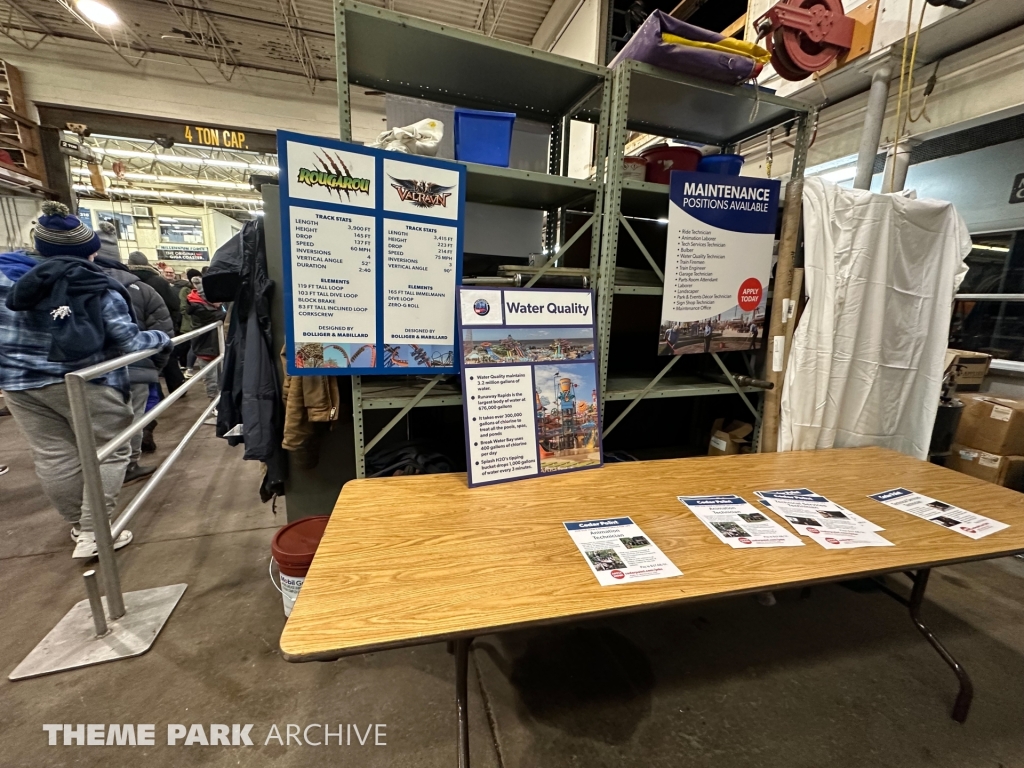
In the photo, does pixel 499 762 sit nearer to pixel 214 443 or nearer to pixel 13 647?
pixel 13 647

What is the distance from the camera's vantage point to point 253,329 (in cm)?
180

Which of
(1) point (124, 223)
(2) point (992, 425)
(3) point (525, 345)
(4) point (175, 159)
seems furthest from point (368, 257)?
(1) point (124, 223)

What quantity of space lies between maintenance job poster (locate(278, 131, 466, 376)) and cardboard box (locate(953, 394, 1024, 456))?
Answer: 131 inches

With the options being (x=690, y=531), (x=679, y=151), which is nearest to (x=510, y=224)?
(x=679, y=151)

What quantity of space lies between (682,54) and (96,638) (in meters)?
3.19

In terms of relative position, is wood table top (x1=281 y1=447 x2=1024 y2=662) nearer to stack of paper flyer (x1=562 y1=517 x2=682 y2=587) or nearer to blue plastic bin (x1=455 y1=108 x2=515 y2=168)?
stack of paper flyer (x1=562 y1=517 x2=682 y2=587)

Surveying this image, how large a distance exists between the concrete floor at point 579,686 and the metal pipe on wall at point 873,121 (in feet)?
7.69

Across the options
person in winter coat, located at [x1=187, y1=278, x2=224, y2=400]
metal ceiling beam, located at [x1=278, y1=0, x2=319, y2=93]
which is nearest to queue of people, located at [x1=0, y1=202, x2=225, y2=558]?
person in winter coat, located at [x1=187, y1=278, x2=224, y2=400]

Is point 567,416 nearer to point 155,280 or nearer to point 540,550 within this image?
point 540,550

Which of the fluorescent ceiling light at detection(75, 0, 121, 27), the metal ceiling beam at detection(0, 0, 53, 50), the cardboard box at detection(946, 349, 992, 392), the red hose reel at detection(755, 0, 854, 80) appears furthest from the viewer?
the metal ceiling beam at detection(0, 0, 53, 50)

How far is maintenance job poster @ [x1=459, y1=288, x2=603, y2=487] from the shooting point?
140cm

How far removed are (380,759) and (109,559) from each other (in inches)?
50.9

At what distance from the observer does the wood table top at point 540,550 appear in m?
0.84

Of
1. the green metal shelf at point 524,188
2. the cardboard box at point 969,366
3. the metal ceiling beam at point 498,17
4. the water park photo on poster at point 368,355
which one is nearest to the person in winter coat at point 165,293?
the water park photo on poster at point 368,355
